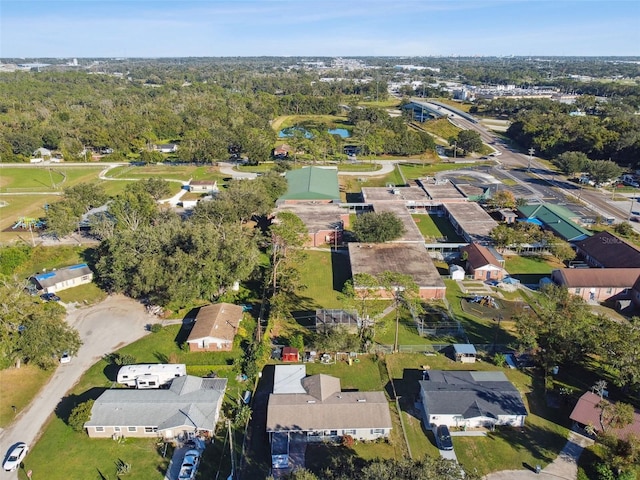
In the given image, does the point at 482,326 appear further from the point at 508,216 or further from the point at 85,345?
the point at 85,345

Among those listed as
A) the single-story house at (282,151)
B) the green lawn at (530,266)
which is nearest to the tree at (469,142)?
the single-story house at (282,151)

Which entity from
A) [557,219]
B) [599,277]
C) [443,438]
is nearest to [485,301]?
[599,277]

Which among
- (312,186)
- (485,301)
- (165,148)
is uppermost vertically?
(312,186)

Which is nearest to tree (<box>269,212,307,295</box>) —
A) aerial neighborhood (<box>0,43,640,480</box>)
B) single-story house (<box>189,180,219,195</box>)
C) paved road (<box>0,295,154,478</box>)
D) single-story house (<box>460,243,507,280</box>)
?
aerial neighborhood (<box>0,43,640,480</box>)

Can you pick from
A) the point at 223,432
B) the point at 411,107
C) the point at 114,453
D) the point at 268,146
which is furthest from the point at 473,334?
the point at 411,107

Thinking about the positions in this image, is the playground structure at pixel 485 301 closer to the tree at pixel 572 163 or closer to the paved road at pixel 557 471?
the paved road at pixel 557 471

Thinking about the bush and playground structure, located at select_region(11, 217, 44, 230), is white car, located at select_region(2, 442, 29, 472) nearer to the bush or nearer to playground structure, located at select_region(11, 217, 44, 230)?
the bush
